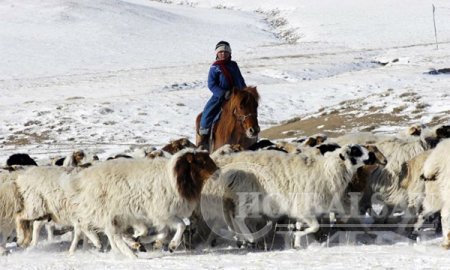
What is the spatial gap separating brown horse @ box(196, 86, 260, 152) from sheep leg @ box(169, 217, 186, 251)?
2352mm

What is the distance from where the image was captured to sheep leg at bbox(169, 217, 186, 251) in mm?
8508

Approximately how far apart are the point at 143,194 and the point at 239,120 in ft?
8.18

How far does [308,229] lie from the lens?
8812 millimetres

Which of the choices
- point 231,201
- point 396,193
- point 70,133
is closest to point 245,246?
point 231,201

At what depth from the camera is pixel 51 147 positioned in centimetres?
2389

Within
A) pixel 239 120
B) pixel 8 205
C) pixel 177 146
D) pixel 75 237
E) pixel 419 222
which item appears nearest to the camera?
pixel 419 222

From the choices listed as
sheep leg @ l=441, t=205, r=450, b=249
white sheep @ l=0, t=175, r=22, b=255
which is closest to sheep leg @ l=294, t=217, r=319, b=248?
sheep leg @ l=441, t=205, r=450, b=249

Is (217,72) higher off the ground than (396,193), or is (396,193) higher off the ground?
(217,72)

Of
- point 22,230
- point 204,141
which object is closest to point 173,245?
point 22,230

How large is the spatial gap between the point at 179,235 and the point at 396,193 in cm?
272

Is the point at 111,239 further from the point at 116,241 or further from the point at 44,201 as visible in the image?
the point at 44,201

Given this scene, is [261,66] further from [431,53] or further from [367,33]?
[367,33]

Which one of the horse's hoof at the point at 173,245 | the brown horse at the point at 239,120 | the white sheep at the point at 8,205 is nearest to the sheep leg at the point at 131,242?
the horse's hoof at the point at 173,245

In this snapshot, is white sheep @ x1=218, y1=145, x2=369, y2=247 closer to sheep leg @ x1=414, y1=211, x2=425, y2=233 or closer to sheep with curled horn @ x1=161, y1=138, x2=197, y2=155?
sheep leg @ x1=414, y1=211, x2=425, y2=233
